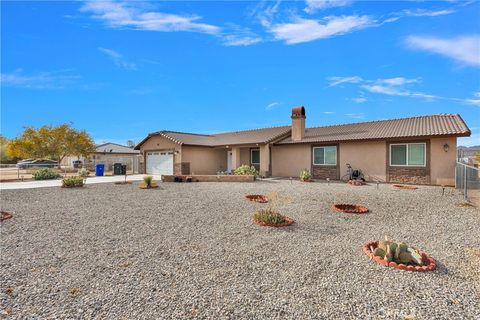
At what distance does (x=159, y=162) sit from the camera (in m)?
23.8

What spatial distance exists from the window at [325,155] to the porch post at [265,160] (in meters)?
3.38

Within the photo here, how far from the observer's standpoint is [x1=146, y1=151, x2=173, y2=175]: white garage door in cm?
2250

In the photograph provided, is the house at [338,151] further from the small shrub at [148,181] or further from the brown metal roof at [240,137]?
the small shrub at [148,181]

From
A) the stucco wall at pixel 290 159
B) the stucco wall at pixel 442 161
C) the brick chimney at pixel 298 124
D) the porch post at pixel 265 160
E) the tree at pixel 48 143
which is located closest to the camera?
the stucco wall at pixel 442 161

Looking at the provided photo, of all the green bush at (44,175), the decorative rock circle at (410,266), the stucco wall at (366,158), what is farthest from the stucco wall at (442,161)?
the green bush at (44,175)

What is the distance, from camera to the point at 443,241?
5293mm

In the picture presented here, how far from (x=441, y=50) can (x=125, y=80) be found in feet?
62.5

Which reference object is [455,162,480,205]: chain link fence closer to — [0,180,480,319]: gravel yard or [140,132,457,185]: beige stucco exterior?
[0,180,480,319]: gravel yard

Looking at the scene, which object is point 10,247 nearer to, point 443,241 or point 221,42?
point 443,241

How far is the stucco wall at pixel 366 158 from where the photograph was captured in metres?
15.1

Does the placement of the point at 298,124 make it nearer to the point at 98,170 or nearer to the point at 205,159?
the point at 205,159

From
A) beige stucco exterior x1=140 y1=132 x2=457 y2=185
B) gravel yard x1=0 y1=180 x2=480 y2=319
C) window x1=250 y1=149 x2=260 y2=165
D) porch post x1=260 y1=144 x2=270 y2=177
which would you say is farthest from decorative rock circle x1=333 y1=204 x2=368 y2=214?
window x1=250 y1=149 x2=260 y2=165

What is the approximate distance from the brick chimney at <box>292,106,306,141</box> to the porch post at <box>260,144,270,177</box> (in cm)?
221

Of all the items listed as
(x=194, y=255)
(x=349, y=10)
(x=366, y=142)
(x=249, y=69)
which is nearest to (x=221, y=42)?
(x=249, y=69)
